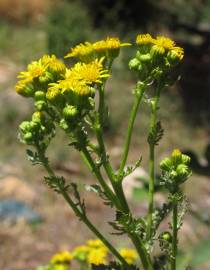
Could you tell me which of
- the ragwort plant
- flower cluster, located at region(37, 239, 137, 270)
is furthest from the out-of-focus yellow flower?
the ragwort plant

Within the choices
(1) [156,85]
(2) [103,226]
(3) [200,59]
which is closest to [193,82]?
(3) [200,59]

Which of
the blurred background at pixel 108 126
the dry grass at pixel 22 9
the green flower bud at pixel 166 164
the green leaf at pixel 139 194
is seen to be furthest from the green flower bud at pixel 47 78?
the dry grass at pixel 22 9

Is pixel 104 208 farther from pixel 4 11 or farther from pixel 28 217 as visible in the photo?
pixel 4 11

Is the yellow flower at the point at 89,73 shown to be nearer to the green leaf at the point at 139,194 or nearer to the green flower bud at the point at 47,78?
the green flower bud at the point at 47,78

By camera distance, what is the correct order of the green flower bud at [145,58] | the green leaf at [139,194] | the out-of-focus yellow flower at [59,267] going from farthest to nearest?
1. the green leaf at [139,194]
2. the out-of-focus yellow flower at [59,267]
3. the green flower bud at [145,58]

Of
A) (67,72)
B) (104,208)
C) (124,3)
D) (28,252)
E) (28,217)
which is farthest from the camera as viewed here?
(124,3)

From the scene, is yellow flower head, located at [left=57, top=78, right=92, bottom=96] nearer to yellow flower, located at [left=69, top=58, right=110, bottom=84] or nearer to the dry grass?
yellow flower, located at [left=69, top=58, right=110, bottom=84]
